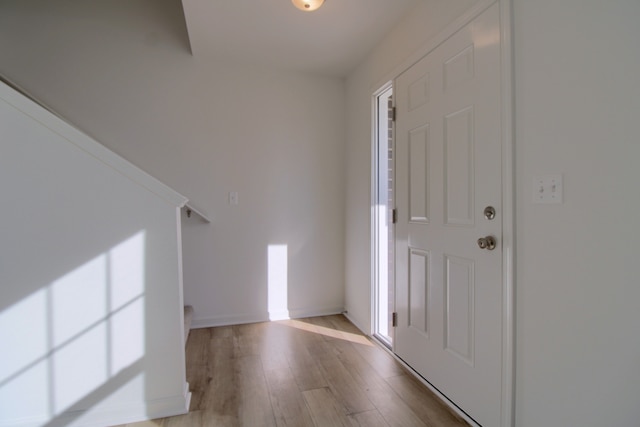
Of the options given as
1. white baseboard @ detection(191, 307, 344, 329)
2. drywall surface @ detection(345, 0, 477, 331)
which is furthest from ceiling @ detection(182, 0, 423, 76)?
white baseboard @ detection(191, 307, 344, 329)

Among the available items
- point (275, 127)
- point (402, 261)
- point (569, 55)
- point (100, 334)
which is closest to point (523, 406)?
point (402, 261)

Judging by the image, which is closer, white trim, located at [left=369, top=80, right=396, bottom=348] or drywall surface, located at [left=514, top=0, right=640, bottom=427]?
drywall surface, located at [left=514, top=0, right=640, bottom=427]

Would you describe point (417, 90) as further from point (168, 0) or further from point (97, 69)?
point (97, 69)

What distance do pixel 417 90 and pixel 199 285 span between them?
2.37 metres

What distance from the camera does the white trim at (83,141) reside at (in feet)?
4.61

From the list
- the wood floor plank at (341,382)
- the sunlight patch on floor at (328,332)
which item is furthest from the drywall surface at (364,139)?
the wood floor plank at (341,382)

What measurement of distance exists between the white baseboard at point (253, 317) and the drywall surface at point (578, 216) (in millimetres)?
2001

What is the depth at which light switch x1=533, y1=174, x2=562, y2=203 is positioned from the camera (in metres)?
1.15

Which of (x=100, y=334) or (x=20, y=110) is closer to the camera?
(x=20, y=110)

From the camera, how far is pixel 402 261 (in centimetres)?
212

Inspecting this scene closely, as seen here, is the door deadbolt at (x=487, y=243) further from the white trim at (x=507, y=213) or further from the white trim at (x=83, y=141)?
the white trim at (x=83, y=141)

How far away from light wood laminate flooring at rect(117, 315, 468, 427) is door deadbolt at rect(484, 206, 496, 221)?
1.04 metres

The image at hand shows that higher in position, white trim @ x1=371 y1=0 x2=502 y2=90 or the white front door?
white trim @ x1=371 y1=0 x2=502 y2=90

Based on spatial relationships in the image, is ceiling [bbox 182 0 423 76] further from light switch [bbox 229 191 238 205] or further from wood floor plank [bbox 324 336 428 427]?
wood floor plank [bbox 324 336 428 427]
